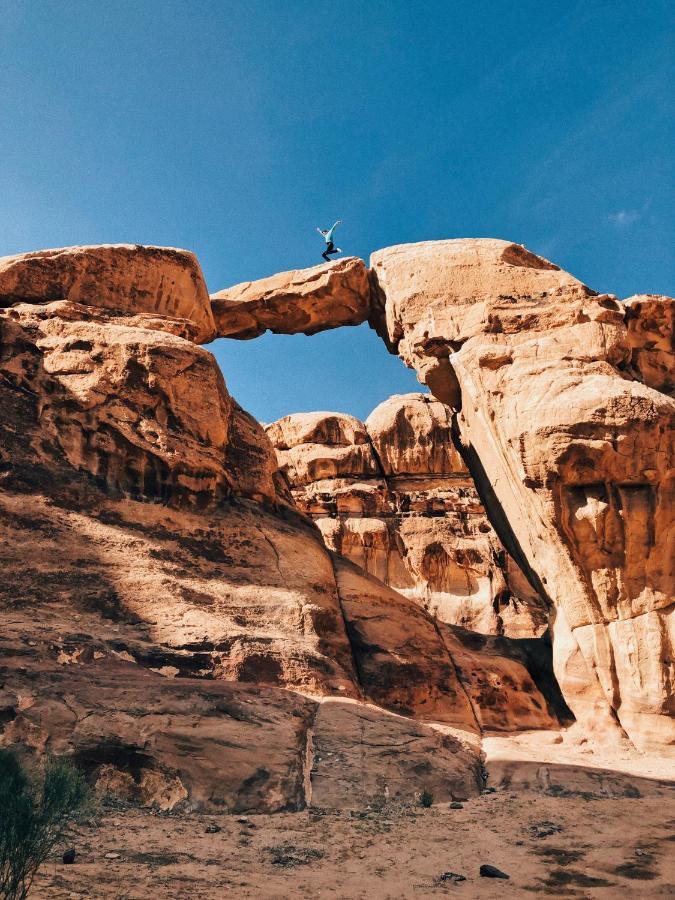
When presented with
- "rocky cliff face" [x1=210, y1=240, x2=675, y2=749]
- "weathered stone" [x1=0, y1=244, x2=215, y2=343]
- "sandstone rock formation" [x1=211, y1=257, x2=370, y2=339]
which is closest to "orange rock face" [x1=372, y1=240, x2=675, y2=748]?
"rocky cliff face" [x1=210, y1=240, x2=675, y2=749]

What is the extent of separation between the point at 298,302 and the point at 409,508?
12.4m

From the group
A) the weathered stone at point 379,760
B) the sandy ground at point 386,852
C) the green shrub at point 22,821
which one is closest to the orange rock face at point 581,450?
the sandy ground at point 386,852

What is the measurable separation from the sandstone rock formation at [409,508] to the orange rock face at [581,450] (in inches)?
352

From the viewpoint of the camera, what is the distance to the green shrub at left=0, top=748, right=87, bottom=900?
16.3 ft

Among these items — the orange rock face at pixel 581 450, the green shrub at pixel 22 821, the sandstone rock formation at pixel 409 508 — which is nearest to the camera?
the green shrub at pixel 22 821

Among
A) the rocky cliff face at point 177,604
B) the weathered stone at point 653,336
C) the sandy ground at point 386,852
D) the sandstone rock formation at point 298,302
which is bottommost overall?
the sandy ground at point 386,852

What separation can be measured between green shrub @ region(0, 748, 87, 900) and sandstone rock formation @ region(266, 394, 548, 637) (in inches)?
814

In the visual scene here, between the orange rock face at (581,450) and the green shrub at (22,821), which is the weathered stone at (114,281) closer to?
the orange rock face at (581,450)

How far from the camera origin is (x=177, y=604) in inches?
474

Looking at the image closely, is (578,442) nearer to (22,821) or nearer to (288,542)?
(288,542)

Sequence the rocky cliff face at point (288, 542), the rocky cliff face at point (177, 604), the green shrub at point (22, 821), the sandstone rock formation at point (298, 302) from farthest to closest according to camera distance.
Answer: the sandstone rock formation at point (298, 302)
the rocky cliff face at point (288, 542)
the rocky cliff face at point (177, 604)
the green shrub at point (22, 821)

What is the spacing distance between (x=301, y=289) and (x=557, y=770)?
13.8 m

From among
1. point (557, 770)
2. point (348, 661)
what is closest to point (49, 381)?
point (348, 661)

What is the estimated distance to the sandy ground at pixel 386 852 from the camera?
19.2ft
